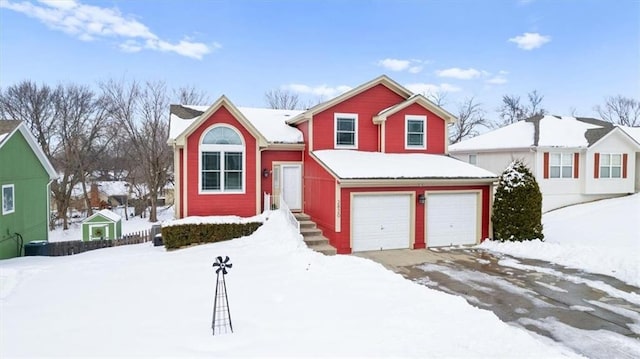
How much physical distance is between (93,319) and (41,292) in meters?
2.63

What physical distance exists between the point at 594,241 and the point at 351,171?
9.52 meters

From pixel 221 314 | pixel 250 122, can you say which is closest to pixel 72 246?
pixel 250 122

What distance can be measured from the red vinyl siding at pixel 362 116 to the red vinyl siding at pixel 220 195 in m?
2.75

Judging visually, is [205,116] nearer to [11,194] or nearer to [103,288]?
[103,288]

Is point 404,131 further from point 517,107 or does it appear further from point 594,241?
point 517,107

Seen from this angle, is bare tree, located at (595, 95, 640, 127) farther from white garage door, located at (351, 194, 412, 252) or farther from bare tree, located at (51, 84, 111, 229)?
bare tree, located at (51, 84, 111, 229)

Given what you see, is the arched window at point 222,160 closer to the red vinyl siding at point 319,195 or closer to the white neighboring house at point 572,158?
the red vinyl siding at point 319,195

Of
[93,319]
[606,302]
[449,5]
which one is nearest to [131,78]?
[449,5]

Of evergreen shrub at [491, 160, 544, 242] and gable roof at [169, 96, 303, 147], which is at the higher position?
gable roof at [169, 96, 303, 147]

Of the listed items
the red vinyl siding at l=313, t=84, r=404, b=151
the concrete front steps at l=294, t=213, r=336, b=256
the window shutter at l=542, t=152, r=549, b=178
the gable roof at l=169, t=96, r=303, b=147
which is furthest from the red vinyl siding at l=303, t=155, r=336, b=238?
the window shutter at l=542, t=152, r=549, b=178

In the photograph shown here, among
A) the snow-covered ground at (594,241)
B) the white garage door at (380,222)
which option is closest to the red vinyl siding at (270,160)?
the white garage door at (380,222)

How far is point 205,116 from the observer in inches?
551

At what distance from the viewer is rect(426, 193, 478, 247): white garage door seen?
14531 mm

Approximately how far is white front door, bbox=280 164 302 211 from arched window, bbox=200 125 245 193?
2.11 metres
